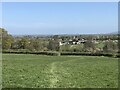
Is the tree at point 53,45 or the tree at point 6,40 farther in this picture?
the tree at point 6,40

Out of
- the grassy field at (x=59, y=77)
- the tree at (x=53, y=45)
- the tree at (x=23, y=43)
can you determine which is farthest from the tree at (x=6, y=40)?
the grassy field at (x=59, y=77)

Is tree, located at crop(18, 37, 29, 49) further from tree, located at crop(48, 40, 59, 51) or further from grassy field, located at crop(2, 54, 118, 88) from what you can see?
grassy field, located at crop(2, 54, 118, 88)

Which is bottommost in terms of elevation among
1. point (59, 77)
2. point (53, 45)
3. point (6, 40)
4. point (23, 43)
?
point (59, 77)

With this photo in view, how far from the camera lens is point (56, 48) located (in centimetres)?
6700

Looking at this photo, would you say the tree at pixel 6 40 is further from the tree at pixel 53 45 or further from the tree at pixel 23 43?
the tree at pixel 53 45

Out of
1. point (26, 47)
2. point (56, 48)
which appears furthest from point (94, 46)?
point (26, 47)

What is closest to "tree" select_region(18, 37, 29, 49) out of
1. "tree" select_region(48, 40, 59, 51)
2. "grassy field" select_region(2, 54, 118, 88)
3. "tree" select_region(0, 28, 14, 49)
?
"tree" select_region(0, 28, 14, 49)

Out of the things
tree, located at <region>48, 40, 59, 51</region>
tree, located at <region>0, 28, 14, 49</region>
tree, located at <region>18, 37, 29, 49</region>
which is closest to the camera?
tree, located at <region>48, 40, 59, 51</region>

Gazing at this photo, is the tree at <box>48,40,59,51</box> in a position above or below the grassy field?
above

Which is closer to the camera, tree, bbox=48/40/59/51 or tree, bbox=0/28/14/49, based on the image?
tree, bbox=48/40/59/51

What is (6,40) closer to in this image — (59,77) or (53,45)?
(53,45)

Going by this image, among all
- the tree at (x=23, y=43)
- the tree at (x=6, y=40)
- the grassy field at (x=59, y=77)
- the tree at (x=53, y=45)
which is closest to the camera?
the grassy field at (x=59, y=77)

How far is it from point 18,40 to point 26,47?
23.3ft

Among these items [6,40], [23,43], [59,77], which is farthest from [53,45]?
[59,77]
